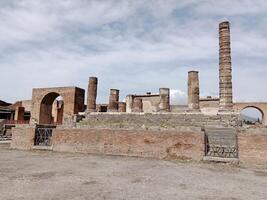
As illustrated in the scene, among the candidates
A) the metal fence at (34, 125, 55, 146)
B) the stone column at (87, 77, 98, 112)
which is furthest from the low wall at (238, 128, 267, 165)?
the stone column at (87, 77, 98, 112)

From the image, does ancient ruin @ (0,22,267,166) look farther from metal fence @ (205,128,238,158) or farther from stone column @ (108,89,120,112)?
stone column @ (108,89,120,112)

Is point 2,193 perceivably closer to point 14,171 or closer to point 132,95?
point 14,171

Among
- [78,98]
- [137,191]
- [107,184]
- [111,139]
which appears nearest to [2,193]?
[107,184]

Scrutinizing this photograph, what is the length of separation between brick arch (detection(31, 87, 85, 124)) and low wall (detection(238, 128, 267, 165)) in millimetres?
15686

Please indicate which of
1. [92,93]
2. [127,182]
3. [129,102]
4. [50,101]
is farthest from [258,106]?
[127,182]

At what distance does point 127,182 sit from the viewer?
5.87 m

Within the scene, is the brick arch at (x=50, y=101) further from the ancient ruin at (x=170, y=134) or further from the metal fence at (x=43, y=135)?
the metal fence at (x=43, y=135)

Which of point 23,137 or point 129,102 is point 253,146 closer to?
point 23,137

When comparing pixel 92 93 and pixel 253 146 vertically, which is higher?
pixel 92 93

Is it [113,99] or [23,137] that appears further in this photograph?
[113,99]

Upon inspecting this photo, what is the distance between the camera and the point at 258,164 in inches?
347

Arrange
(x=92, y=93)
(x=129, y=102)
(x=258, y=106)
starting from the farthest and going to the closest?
(x=258, y=106)
(x=129, y=102)
(x=92, y=93)

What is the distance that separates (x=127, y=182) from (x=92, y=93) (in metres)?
16.7

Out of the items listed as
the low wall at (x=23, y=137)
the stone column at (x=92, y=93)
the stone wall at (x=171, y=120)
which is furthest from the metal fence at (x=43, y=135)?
the stone column at (x=92, y=93)
